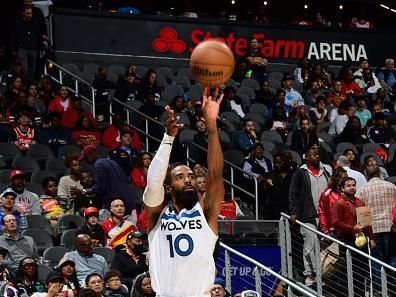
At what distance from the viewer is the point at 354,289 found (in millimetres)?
13445

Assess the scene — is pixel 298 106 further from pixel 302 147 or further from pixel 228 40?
pixel 228 40

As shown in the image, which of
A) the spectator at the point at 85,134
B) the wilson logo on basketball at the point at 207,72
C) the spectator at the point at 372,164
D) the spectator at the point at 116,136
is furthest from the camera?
the spectator at the point at 116,136

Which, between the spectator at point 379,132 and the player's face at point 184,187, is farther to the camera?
the spectator at point 379,132

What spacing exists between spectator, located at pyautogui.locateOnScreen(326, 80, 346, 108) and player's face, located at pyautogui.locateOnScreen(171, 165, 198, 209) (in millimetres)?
13781

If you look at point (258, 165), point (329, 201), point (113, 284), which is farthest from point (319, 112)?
point (113, 284)

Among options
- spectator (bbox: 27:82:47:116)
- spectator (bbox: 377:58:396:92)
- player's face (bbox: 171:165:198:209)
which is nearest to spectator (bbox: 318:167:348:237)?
spectator (bbox: 27:82:47:116)

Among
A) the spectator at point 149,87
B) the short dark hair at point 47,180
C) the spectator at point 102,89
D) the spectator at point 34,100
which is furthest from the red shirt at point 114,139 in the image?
the short dark hair at point 47,180

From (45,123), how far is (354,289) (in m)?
5.72

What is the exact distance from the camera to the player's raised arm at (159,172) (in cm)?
704

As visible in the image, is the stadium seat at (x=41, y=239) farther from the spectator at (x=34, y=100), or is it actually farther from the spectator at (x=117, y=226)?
the spectator at (x=34, y=100)

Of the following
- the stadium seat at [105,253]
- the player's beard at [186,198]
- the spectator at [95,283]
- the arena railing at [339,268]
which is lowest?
the arena railing at [339,268]

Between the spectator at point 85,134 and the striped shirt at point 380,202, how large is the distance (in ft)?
15.4

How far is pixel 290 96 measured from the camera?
20.4m

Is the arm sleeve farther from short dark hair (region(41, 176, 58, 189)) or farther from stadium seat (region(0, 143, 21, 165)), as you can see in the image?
stadium seat (region(0, 143, 21, 165))
